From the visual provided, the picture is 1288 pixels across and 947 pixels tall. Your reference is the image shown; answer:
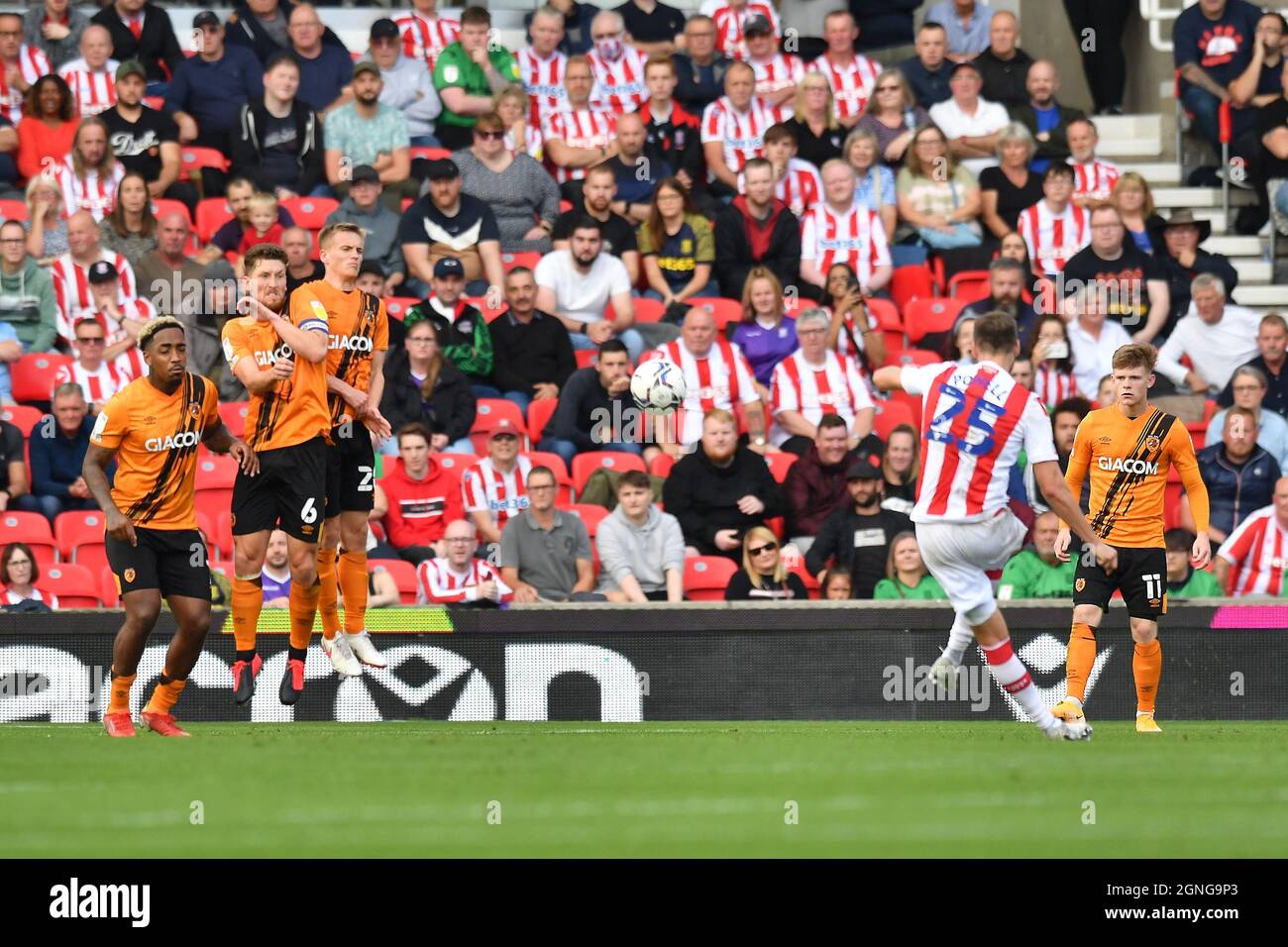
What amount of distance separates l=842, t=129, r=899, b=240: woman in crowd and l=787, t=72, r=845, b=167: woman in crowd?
0.24 meters

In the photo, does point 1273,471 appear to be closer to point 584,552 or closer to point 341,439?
point 584,552

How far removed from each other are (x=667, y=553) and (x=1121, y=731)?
389 cm

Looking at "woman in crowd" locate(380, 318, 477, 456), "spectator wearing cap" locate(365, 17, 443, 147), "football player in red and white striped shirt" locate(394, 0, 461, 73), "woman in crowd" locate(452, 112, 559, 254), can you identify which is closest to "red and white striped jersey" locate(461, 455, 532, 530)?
"woman in crowd" locate(380, 318, 477, 456)

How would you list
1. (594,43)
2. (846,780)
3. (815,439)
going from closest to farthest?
1. (846,780)
2. (815,439)
3. (594,43)

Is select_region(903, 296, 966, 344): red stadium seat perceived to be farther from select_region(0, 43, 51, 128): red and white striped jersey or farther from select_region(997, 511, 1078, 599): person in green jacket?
select_region(0, 43, 51, 128): red and white striped jersey

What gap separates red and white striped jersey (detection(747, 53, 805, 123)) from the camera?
18.8m

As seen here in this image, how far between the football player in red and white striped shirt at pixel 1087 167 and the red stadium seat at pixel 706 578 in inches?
228

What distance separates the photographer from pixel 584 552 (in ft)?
46.2

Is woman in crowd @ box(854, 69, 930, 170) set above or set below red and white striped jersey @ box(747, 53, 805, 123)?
below

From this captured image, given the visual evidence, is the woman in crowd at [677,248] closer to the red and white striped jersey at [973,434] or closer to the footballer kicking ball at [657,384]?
the footballer kicking ball at [657,384]

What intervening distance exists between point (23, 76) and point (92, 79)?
0.59 metres

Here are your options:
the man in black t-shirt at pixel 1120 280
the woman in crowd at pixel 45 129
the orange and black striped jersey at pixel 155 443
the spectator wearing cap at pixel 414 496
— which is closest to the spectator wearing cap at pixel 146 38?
the woman in crowd at pixel 45 129

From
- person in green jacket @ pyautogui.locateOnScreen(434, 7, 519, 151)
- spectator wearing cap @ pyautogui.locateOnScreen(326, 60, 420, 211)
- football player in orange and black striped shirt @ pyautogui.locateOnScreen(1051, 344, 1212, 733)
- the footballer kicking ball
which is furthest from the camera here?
person in green jacket @ pyautogui.locateOnScreen(434, 7, 519, 151)
